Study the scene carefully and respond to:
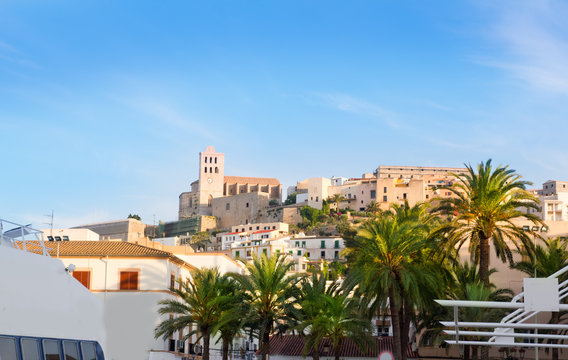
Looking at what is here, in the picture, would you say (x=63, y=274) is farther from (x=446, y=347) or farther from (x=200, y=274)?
(x=446, y=347)

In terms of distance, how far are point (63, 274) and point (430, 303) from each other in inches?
985

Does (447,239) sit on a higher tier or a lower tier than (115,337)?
higher

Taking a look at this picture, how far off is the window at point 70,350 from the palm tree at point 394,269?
20319 millimetres

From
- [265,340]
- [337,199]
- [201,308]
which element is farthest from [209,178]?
[265,340]

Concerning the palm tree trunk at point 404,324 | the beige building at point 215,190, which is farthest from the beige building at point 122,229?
the palm tree trunk at point 404,324

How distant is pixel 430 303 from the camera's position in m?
37.7

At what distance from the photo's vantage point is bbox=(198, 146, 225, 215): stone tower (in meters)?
191

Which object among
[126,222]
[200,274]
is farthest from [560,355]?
[126,222]

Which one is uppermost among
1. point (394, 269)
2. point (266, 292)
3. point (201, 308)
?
point (394, 269)

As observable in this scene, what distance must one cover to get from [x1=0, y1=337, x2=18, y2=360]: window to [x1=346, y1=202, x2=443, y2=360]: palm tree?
904 inches

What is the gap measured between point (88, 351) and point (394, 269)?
71.4 ft

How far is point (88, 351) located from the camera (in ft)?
54.0

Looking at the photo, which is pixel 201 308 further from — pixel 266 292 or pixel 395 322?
pixel 395 322

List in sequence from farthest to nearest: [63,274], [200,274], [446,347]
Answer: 1. [446,347]
2. [200,274]
3. [63,274]
